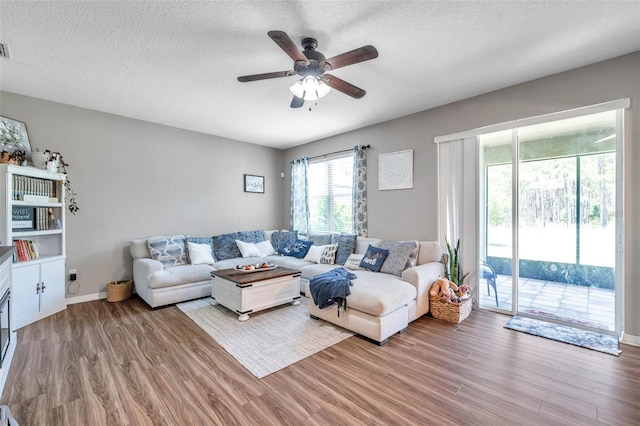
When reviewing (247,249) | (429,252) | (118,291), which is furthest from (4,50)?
(429,252)

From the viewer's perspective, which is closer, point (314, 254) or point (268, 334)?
point (268, 334)

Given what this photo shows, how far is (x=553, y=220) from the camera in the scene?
3.18 m

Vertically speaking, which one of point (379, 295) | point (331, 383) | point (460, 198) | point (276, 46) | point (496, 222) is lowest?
point (331, 383)

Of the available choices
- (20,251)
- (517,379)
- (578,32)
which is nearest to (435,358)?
(517,379)

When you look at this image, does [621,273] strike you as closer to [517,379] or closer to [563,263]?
[563,263]

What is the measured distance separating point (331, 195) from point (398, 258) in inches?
88.1

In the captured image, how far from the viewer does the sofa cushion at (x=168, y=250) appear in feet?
13.5

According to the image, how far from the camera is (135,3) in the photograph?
1940 mm

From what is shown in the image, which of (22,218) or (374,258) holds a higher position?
(22,218)

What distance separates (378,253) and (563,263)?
2098 millimetres

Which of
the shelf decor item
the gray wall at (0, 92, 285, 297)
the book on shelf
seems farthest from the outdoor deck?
the shelf decor item

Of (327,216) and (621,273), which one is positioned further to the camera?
(327,216)

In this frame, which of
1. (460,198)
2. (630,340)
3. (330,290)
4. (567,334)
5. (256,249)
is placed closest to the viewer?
(630,340)

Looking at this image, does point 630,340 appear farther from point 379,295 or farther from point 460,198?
point 379,295
